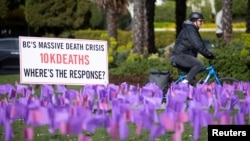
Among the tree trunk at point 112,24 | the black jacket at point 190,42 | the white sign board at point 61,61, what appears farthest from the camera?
the tree trunk at point 112,24

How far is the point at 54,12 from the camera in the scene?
45.2 metres

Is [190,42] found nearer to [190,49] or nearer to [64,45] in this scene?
[190,49]

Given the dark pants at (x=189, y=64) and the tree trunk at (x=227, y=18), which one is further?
the tree trunk at (x=227, y=18)

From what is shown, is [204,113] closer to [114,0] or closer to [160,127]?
[160,127]

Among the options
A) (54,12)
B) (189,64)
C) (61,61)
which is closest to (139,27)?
(189,64)

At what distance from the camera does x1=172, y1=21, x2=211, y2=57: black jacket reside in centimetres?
1093

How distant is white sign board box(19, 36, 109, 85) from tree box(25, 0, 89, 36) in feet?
112

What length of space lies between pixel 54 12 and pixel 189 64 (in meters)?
34.7

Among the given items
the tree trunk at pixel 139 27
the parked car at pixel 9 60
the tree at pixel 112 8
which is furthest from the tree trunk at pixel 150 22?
the parked car at pixel 9 60

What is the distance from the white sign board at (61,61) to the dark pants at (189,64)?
1218mm

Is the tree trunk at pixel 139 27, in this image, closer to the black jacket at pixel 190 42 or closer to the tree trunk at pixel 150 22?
the tree trunk at pixel 150 22

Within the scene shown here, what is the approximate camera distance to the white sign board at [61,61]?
35.0 ft

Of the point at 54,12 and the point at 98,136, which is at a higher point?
the point at 54,12

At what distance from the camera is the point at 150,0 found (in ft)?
81.9
